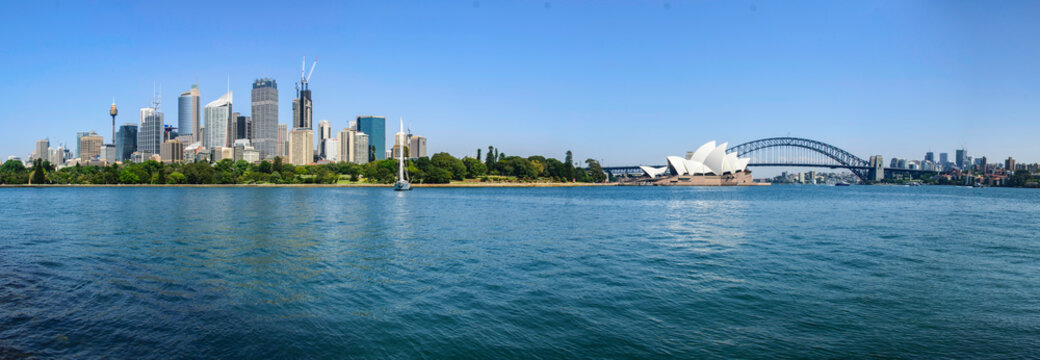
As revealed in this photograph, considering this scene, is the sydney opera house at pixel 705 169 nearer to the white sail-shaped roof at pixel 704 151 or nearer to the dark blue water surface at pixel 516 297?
the white sail-shaped roof at pixel 704 151

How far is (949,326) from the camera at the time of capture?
9.84 metres

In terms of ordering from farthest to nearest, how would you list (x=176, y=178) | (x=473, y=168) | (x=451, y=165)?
(x=473, y=168)
(x=451, y=165)
(x=176, y=178)

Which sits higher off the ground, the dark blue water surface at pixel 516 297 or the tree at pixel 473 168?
the tree at pixel 473 168

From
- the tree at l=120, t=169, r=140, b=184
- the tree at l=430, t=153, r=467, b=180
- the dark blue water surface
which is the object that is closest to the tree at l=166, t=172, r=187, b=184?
the tree at l=120, t=169, r=140, b=184

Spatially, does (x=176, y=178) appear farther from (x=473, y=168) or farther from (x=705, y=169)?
(x=705, y=169)

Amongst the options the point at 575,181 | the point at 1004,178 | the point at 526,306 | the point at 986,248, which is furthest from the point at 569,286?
the point at 1004,178

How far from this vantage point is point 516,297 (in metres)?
12.0

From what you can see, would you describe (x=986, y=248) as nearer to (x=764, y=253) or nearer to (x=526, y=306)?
(x=764, y=253)

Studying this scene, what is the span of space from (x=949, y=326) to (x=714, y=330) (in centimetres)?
428

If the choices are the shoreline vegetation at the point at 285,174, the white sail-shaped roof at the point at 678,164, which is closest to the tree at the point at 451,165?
the shoreline vegetation at the point at 285,174

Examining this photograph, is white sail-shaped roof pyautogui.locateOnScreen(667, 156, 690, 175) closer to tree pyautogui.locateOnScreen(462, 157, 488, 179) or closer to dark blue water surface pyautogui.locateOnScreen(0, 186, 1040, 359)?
tree pyautogui.locateOnScreen(462, 157, 488, 179)

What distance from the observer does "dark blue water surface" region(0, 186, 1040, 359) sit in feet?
28.9

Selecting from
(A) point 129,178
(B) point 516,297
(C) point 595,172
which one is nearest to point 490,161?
(C) point 595,172

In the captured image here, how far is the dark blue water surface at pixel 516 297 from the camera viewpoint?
28.9ft
